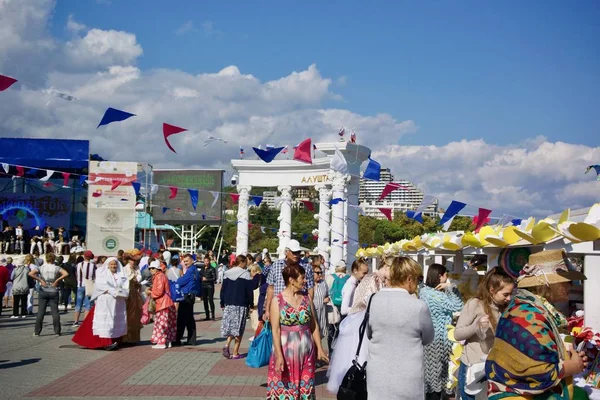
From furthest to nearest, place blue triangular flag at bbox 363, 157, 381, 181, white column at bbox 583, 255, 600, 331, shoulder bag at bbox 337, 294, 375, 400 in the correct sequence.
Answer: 1. blue triangular flag at bbox 363, 157, 381, 181
2. white column at bbox 583, 255, 600, 331
3. shoulder bag at bbox 337, 294, 375, 400

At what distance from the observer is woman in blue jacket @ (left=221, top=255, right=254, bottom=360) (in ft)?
41.9

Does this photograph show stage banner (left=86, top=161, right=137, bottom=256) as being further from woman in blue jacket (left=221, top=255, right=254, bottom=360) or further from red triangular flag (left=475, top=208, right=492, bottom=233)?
woman in blue jacket (left=221, top=255, right=254, bottom=360)

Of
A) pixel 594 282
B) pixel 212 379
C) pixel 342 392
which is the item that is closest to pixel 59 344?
pixel 212 379

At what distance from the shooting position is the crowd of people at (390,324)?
164 inches

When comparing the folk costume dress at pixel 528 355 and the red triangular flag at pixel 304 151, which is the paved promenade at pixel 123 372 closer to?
the folk costume dress at pixel 528 355

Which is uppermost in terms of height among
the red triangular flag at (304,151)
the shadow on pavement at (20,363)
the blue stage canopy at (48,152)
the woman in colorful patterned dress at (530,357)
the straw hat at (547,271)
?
the blue stage canopy at (48,152)

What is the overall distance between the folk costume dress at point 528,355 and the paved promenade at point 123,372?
546 centimetres

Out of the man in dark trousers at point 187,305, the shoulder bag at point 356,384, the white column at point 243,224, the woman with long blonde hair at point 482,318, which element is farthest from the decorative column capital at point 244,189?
the shoulder bag at point 356,384

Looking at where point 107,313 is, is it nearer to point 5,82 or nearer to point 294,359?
point 5,82

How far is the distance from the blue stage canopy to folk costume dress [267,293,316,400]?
119 feet

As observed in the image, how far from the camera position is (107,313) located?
14.1 metres

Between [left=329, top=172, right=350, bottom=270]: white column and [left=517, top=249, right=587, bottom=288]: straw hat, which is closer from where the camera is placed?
[left=517, top=249, right=587, bottom=288]: straw hat

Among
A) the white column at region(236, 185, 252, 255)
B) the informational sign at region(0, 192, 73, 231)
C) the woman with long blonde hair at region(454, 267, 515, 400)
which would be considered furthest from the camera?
the white column at region(236, 185, 252, 255)

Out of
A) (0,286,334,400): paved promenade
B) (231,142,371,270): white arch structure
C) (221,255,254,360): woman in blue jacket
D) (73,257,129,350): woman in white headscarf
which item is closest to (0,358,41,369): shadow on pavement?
(0,286,334,400): paved promenade
